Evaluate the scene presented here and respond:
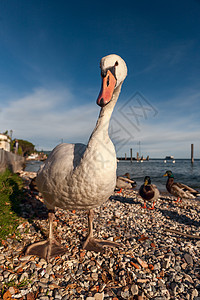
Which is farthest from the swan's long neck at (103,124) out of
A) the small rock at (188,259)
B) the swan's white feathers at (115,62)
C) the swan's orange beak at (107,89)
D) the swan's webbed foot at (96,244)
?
the small rock at (188,259)

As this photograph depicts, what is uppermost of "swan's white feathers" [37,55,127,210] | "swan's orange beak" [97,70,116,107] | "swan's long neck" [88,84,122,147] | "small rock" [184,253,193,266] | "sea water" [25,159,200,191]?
"swan's orange beak" [97,70,116,107]

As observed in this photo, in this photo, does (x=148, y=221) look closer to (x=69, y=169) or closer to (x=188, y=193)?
(x=69, y=169)

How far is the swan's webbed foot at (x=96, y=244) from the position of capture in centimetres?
338

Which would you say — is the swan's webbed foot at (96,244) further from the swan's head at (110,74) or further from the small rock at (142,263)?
the swan's head at (110,74)

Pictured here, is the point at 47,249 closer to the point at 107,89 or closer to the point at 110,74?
the point at 107,89

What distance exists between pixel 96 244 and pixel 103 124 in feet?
7.55

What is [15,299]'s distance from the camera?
2.30 meters

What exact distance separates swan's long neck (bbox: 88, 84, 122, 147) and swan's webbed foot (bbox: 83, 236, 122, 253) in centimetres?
202

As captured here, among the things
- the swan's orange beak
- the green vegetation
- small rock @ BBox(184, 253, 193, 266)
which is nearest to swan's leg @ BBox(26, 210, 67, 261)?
the green vegetation

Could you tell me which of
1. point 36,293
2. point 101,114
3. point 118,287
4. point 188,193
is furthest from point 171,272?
point 188,193

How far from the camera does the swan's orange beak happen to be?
2553 millimetres

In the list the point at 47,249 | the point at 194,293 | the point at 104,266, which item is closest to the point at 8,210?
the point at 47,249

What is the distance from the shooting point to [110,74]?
269 centimetres

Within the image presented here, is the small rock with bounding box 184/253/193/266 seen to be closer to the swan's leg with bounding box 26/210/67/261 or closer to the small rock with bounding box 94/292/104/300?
the small rock with bounding box 94/292/104/300
